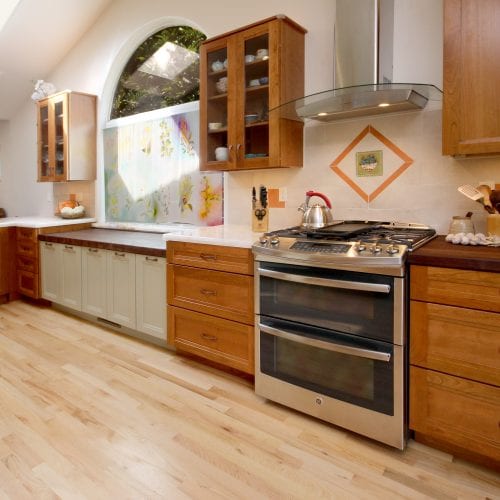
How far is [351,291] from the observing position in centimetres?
182

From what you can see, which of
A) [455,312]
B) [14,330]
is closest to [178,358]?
[14,330]

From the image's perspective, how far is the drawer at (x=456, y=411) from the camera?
62.6 inches

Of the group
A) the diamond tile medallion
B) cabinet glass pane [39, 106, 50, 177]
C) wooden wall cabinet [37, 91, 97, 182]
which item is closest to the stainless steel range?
the diamond tile medallion

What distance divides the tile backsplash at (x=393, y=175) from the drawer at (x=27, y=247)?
2.48 metres

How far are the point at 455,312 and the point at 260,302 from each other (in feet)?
3.06

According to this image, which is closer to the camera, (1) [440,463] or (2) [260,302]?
(1) [440,463]

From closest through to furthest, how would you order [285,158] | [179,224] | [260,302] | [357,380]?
[357,380]
[260,302]
[285,158]
[179,224]

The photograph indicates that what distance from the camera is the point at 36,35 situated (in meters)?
4.18

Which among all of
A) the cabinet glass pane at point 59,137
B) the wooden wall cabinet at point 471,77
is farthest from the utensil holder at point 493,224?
the cabinet glass pane at point 59,137

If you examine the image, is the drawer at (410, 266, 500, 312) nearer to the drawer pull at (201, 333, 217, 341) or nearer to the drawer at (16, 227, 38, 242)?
the drawer pull at (201, 333, 217, 341)

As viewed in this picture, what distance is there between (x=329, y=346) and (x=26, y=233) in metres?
3.42

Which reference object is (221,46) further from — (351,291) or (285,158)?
(351,291)

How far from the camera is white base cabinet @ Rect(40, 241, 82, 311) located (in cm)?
358

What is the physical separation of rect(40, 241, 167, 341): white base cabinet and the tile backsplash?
0.99 metres
